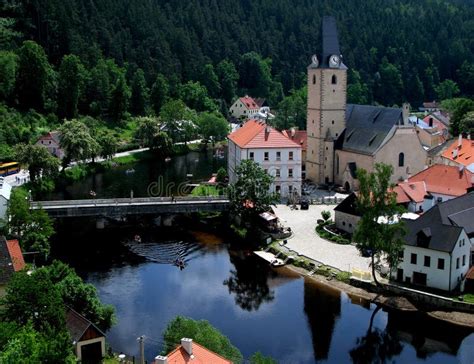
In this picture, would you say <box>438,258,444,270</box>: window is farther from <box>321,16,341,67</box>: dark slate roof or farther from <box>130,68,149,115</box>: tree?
<box>130,68,149,115</box>: tree

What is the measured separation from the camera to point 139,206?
5294cm

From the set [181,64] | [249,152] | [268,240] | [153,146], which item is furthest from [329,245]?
[181,64]

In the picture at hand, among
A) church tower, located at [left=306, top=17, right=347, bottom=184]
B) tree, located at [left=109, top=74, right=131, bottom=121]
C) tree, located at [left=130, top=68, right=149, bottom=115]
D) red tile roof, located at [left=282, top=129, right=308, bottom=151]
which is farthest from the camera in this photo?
tree, located at [left=130, top=68, right=149, bottom=115]

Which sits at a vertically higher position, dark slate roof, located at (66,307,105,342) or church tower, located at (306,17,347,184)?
church tower, located at (306,17,347,184)

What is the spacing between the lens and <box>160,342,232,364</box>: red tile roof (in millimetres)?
22781

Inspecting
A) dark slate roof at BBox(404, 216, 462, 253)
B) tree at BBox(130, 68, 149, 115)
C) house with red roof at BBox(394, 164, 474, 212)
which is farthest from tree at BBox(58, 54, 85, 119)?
dark slate roof at BBox(404, 216, 462, 253)

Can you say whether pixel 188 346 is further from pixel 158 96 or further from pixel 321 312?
pixel 158 96

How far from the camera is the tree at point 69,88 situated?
301ft

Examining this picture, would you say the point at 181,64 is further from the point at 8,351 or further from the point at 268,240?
the point at 8,351

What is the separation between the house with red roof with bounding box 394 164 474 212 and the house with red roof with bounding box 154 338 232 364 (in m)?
29.0

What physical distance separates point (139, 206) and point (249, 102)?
251 ft

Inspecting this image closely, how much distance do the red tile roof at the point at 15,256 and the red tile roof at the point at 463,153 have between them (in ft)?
129

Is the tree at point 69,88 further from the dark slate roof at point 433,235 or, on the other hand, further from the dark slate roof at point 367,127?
the dark slate roof at point 433,235

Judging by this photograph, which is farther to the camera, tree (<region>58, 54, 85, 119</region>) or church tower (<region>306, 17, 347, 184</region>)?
tree (<region>58, 54, 85, 119</region>)
